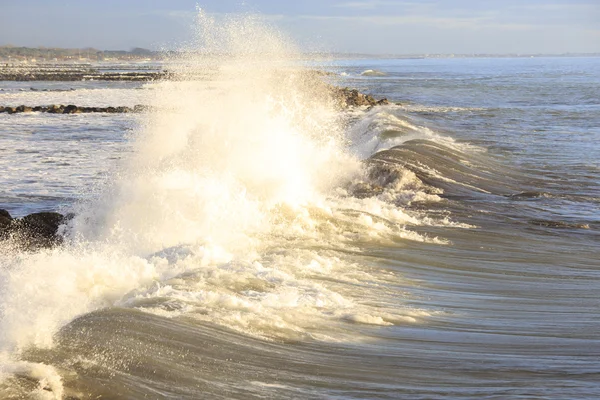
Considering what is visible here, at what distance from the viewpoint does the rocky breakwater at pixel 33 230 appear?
8.90 metres

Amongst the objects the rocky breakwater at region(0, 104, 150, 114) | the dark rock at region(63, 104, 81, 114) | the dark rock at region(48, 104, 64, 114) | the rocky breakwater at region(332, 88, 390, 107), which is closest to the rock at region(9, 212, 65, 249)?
the rocky breakwater at region(0, 104, 150, 114)

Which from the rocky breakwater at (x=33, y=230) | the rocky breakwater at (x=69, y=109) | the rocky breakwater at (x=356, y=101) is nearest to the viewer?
the rocky breakwater at (x=33, y=230)

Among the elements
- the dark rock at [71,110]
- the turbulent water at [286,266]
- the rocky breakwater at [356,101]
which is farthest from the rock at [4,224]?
the rocky breakwater at [356,101]

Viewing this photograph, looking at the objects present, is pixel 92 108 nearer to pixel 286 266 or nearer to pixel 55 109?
pixel 55 109

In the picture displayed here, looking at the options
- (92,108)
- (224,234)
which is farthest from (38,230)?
(92,108)

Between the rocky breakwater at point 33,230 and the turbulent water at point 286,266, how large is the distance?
29cm

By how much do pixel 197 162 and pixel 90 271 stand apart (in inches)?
212

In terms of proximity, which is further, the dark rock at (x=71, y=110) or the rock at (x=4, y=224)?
the dark rock at (x=71, y=110)

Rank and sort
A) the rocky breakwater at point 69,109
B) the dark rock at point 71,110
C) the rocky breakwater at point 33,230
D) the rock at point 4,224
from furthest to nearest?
the rocky breakwater at point 69,109 < the dark rock at point 71,110 < the rock at point 4,224 < the rocky breakwater at point 33,230

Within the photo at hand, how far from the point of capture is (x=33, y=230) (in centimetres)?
960

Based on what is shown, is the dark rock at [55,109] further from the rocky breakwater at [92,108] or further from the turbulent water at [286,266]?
the turbulent water at [286,266]

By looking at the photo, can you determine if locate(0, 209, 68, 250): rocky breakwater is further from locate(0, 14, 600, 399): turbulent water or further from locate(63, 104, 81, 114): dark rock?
locate(63, 104, 81, 114): dark rock

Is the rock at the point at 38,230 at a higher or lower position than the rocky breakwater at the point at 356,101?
lower

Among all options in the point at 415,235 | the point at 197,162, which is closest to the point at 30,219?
the point at 197,162
